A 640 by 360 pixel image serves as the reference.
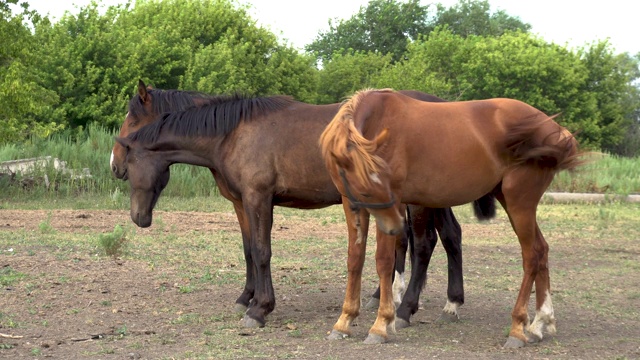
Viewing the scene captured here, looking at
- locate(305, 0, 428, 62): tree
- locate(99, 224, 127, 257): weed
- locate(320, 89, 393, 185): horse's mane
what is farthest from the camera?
locate(305, 0, 428, 62): tree

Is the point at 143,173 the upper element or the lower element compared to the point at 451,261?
upper

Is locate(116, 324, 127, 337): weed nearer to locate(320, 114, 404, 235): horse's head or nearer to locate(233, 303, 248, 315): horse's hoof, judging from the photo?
locate(233, 303, 248, 315): horse's hoof

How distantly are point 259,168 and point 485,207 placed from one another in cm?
212

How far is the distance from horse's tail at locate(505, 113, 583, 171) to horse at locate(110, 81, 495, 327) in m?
1.24

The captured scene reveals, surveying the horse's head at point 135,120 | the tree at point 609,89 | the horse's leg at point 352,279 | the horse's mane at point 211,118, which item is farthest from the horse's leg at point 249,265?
the tree at point 609,89

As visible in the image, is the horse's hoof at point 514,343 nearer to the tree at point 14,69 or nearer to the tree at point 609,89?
the tree at point 14,69

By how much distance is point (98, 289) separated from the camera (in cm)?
857

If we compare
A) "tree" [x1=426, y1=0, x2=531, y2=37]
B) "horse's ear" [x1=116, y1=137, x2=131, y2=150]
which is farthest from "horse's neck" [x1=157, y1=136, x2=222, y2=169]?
"tree" [x1=426, y1=0, x2=531, y2=37]

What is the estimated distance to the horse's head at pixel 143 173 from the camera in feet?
25.8

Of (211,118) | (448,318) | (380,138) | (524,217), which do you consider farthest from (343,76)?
(380,138)

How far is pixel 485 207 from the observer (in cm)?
795

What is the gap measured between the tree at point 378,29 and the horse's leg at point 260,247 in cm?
5717

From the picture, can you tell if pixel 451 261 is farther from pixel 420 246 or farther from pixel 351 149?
pixel 351 149

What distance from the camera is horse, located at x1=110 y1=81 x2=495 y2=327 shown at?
7.50m
